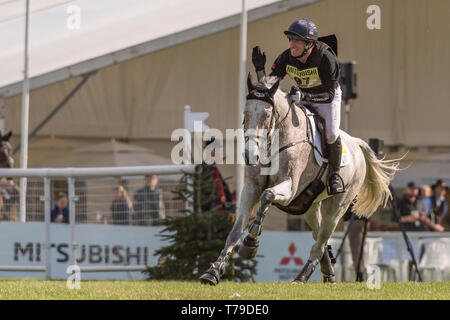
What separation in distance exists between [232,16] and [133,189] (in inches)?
307

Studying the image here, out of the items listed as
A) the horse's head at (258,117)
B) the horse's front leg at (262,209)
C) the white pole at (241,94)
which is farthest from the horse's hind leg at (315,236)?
the white pole at (241,94)

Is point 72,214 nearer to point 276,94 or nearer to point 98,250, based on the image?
point 98,250

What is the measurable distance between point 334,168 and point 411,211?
826 centimetres

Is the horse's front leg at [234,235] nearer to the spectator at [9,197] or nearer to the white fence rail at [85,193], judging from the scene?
the white fence rail at [85,193]

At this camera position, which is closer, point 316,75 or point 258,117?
point 258,117

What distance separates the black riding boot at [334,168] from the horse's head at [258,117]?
1405mm

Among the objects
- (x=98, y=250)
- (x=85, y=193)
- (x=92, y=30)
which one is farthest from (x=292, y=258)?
(x=92, y=30)

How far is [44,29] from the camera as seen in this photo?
21.8 meters

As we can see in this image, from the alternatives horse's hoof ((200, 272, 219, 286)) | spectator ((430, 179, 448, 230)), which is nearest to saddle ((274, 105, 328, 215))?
horse's hoof ((200, 272, 219, 286))

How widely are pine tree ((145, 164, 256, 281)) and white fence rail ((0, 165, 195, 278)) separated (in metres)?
0.31

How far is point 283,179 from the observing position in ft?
32.1

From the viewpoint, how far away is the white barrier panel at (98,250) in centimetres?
1459
